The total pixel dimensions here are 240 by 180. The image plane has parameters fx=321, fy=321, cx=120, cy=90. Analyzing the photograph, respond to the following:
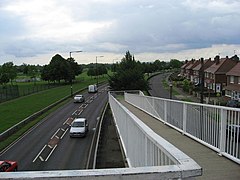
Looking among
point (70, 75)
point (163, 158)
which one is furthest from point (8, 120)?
point (70, 75)

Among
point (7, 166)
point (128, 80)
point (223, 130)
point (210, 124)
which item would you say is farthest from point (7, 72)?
point (223, 130)

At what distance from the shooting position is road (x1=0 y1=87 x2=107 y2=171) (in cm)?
2078

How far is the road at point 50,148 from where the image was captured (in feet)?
68.2

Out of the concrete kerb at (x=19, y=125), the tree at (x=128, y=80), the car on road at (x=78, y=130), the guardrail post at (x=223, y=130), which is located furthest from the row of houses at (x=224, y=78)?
the guardrail post at (x=223, y=130)

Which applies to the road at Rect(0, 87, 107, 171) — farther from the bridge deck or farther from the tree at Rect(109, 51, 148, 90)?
the tree at Rect(109, 51, 148, 90)

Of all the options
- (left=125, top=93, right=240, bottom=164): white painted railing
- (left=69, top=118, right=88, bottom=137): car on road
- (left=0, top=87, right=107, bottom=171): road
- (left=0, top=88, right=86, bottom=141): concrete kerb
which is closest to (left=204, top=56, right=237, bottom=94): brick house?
(left=0, top=88, right=86, bottom=141): concrete kerb

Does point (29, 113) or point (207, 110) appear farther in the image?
point (29, 113)

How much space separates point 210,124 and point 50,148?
19.7 m

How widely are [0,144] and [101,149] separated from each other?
27.4 ft

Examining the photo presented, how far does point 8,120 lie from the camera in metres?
35.7

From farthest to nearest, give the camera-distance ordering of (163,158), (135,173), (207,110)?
1. (207,110)
2. (163,158)
3. (135,173)

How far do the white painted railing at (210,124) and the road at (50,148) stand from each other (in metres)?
10.9

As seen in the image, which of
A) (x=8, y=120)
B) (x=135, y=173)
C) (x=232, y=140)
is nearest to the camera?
(x=135, y=173)

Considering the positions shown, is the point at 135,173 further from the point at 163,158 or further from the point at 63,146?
the point at 63,146
